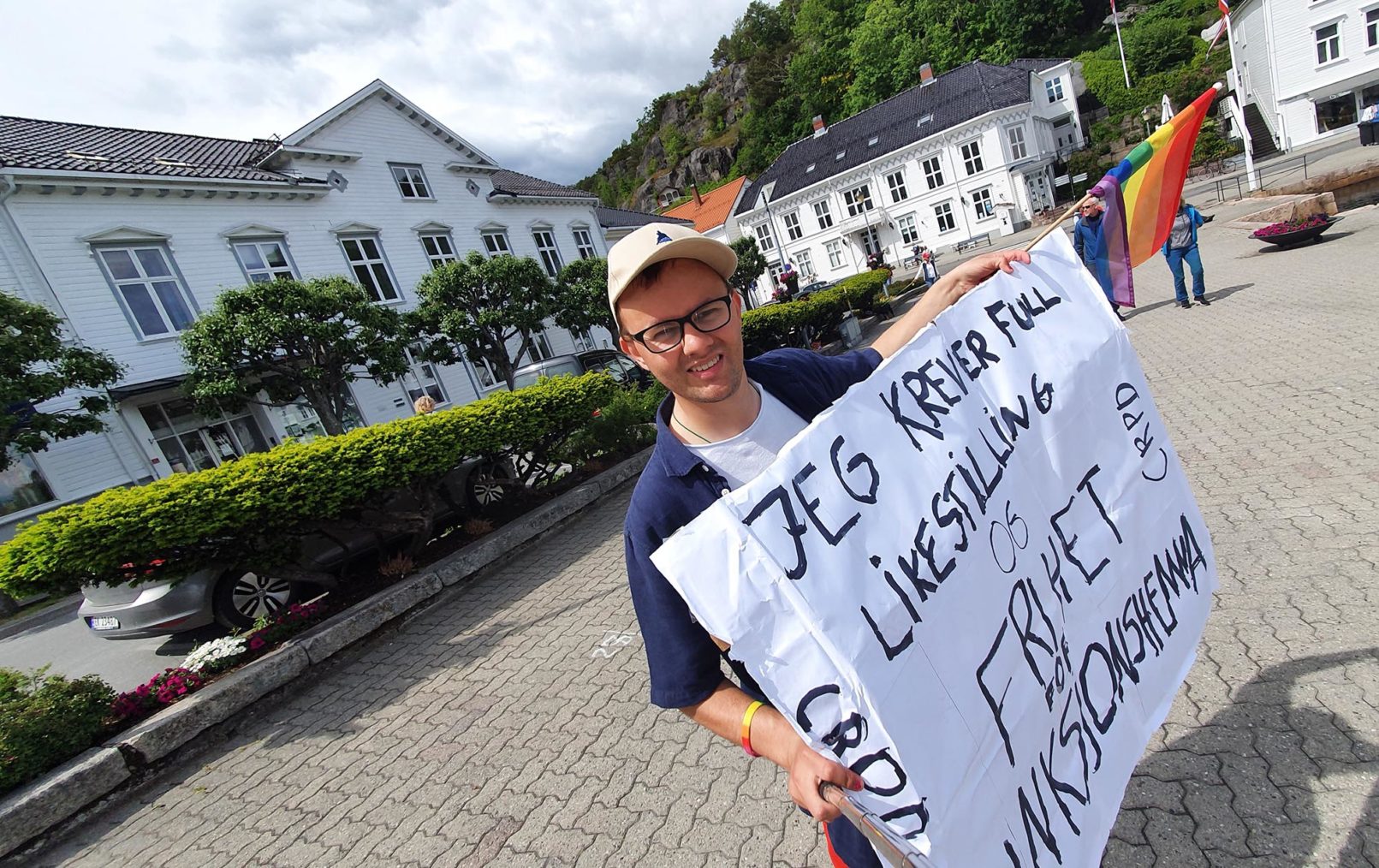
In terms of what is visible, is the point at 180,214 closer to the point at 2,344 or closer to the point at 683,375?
the point at 2,344

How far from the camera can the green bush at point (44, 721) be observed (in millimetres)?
3953

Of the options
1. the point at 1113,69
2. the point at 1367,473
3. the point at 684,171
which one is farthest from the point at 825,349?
the point at 684,171

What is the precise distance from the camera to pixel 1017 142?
39.7m

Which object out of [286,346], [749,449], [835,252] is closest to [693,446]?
[749,449]

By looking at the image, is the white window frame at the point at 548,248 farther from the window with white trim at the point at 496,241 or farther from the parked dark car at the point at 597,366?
the parked dark car at the point at 597,366

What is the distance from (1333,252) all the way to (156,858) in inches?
650

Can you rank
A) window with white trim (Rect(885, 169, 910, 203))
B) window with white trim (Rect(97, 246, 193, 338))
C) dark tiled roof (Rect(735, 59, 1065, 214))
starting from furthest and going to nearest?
1. window with white trim (Rect(885, 169, 910, 203))
2. dark tiled roof (Rect(735, 59, 1065, 214))
3. window with white trim (Rect(97, 246, 193, 338))

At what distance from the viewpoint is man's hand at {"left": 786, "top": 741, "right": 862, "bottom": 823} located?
122cm

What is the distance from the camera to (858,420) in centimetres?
151

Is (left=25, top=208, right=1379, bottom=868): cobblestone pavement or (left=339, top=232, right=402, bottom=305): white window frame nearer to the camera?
(left=25, top=208, right=1379, bottom=868): cobblestone pavement

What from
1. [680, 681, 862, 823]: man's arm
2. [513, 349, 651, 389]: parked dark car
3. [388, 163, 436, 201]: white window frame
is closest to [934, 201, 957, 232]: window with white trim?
[513, 349, 651, 389]: parked dark car

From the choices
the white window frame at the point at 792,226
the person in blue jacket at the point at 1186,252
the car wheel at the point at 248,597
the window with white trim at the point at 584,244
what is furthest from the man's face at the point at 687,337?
the white window frame at the point at 792,226

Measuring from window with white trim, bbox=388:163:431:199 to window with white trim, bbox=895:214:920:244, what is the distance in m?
34.5

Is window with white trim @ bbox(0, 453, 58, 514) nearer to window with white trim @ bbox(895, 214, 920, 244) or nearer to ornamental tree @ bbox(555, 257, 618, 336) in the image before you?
ornamental tree @ bbox(555, 257, 618, 336)
